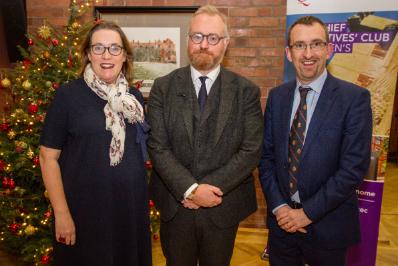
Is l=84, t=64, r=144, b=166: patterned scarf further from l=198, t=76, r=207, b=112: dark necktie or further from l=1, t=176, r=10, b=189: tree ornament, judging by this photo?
l=1, t=176, r=10, b=189: tree ornament

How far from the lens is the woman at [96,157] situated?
166cm

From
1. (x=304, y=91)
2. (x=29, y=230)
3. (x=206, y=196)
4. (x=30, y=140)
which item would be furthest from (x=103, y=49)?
(x=29, y=230)

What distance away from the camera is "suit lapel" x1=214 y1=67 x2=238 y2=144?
1.71m

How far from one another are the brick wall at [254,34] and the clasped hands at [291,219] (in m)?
1.86

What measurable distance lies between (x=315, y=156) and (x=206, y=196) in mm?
552

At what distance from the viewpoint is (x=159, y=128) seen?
1756mm

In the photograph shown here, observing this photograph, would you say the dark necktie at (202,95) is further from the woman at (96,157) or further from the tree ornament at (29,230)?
the tree ornament at (29,230)

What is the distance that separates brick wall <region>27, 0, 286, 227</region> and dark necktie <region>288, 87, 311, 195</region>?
167 centimetres

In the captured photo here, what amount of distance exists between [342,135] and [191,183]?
752 millimetres

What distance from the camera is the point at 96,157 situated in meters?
1.67

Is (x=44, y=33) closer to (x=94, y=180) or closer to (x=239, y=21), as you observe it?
(x=94, y=180)

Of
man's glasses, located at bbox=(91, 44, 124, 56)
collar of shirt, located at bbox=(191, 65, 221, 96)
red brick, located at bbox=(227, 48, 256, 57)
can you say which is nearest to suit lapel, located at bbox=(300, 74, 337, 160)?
collar of shirt, located at bbox=(191, 65, 221, 96)

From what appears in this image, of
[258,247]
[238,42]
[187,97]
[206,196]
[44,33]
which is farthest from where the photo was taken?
[238,42]

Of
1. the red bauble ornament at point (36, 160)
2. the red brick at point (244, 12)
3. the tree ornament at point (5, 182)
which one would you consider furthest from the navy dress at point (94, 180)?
the red brick at point (244, 12)
